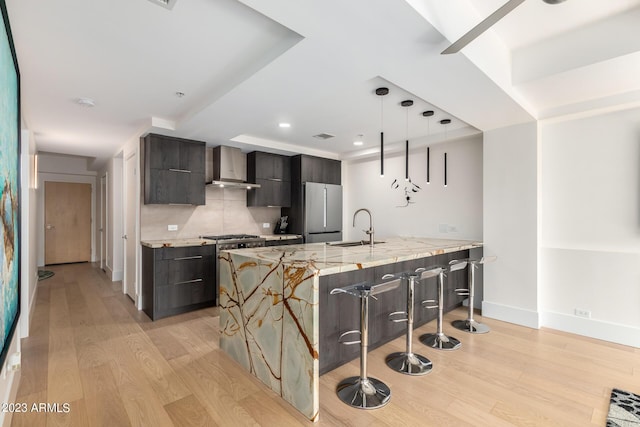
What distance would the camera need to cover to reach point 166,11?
5.87ft

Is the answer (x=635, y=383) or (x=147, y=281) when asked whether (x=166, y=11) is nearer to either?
(x=147, y=281)

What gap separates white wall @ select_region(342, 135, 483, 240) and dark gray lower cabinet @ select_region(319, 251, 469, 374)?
881 mm

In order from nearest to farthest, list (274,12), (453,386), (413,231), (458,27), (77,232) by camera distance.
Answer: (274,12) → (458,27) → (453,386) → (413,231) → (77,232)

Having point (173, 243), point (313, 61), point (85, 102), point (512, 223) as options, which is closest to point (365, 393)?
point (313, 61)

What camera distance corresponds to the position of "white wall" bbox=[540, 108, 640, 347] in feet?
9.77

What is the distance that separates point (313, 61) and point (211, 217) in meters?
3.41

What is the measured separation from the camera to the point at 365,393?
6.91 feet

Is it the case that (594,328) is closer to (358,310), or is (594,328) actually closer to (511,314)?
(511,314)

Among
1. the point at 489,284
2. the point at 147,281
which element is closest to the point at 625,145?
the point at 489,284

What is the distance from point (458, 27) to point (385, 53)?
0.47 meters

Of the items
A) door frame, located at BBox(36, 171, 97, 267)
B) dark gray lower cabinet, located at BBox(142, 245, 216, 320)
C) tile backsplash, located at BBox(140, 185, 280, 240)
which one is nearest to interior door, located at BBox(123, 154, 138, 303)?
tile backsplash, located at BBox(140, 185, 280, 240)

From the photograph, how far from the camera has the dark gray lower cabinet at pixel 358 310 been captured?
2.31m

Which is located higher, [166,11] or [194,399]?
[166,11]

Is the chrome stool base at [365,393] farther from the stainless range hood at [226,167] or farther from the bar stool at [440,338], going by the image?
the stainless range hood at [226,167]
